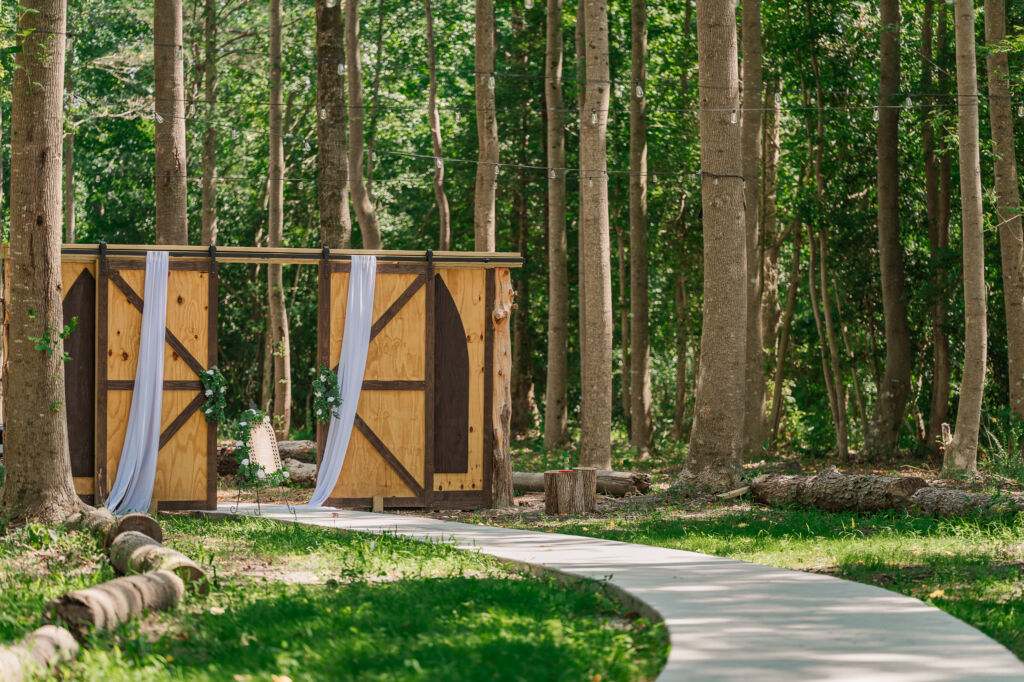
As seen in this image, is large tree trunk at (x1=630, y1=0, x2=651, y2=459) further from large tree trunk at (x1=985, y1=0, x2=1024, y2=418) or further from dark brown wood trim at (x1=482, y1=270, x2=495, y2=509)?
dark brown wood trim at (x1=482, y1=270, x2=495, y2=509)

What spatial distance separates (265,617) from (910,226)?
771 inches

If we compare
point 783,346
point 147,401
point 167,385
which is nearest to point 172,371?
point 167,385

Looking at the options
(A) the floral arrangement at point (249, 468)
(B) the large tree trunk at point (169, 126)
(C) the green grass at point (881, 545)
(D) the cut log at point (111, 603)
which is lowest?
(C) the green grass at point (881, 545)

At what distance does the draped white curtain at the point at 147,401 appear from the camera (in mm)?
11273

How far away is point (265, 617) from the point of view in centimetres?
589

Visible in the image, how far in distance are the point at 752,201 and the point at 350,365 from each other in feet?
30.2

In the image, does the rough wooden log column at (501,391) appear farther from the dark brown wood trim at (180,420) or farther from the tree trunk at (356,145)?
the tree trunk at (356,145)

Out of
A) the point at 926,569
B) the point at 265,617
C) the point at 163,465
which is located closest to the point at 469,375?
the point at 163,465

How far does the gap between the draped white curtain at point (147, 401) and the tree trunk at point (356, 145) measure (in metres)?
8.49

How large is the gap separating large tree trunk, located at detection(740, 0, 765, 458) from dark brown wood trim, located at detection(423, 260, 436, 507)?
737 cm

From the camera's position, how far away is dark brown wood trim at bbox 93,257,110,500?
11.2 metres

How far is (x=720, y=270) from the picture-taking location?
13070 millimetres

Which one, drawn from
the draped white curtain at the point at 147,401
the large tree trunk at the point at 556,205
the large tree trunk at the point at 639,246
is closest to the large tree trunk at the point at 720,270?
the draped white curtain at the point at 147,401

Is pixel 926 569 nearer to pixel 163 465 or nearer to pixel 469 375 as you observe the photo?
pixel 469 375
